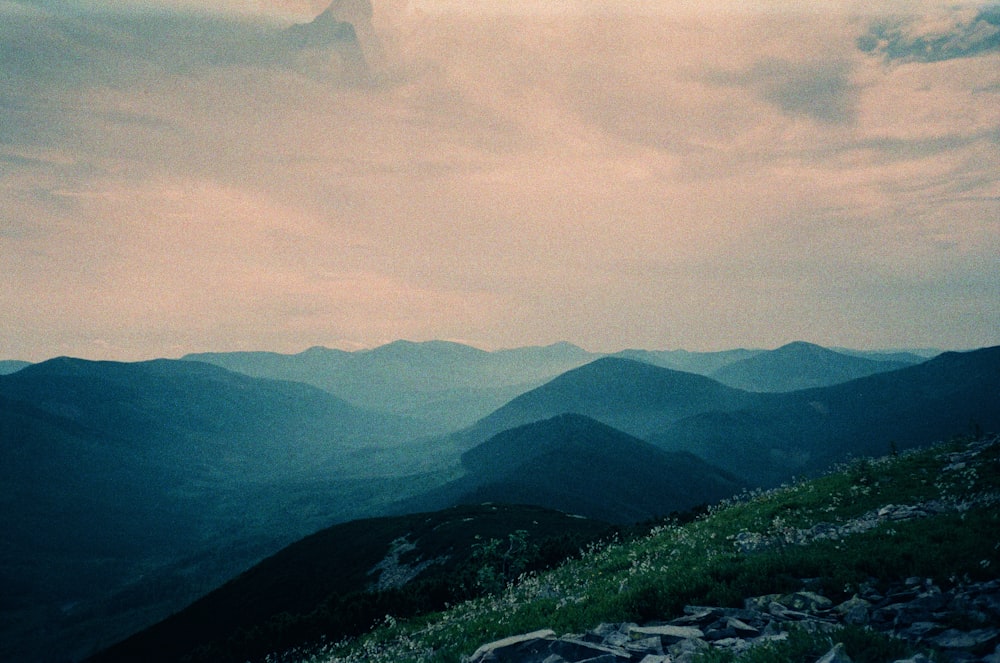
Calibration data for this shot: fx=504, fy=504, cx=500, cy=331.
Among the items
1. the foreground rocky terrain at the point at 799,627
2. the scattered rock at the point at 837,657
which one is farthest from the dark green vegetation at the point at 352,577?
the scattered rock at the point at 837,657

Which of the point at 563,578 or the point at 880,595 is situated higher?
the point at 880,595

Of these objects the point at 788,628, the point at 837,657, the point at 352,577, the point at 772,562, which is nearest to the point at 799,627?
the point at 788,628

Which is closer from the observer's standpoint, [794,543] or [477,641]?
[477,641]

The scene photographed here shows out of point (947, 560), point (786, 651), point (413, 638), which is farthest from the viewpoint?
point (413, 638)

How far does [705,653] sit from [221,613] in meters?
132

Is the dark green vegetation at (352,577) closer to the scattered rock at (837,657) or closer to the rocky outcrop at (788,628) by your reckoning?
the rocky outcrop at (788,628)

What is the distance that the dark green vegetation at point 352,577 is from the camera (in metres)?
38.8

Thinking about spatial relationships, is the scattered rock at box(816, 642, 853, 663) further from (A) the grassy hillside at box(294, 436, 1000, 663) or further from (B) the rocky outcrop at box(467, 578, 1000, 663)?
(A) the grassy hillside at box(294, 436, 1000, 663)

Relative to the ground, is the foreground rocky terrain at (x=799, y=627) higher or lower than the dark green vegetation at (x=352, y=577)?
higher

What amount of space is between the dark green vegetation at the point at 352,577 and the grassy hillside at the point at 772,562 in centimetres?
1182

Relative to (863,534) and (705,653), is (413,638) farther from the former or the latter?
(863,534)

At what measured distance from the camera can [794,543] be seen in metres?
18.1

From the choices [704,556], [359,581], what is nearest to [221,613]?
[359,581]

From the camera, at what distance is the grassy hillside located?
517 inches
